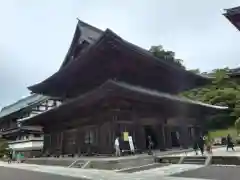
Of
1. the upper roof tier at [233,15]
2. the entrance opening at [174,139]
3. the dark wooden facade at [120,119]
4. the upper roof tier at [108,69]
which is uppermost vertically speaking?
the upper roof tier at [108,69]

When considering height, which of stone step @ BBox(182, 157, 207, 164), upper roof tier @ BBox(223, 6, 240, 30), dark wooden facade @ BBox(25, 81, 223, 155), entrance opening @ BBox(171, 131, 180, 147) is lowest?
stone step @ BBox(182, 157, 207, 164)

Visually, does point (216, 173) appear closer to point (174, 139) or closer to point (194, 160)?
point (194, 160)

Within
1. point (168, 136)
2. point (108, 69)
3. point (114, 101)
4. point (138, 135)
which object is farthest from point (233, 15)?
point (168, 136)

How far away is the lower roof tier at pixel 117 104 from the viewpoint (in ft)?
71.7

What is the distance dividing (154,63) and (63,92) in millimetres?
11630

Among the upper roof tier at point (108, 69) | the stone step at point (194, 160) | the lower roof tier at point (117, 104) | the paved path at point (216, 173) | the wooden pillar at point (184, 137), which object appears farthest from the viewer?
the wooden pillar at point (184, 137)

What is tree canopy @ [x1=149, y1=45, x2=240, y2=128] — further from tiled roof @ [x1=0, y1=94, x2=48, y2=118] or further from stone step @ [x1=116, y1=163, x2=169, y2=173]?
stone step @ [x1=116, y1=163, x2=169, y2=173]

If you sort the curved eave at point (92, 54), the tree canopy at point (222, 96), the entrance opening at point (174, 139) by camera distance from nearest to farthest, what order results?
the curved eave at point (92, 54) → the entrance opening at point (174, 139) → the tree canopy at point (222, 96)

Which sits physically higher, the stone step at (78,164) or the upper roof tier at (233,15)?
the upper roof tier at (233,15)

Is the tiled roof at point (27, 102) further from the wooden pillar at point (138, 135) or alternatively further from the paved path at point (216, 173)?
→ the paved path at point (216, 173)

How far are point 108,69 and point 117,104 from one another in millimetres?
4089

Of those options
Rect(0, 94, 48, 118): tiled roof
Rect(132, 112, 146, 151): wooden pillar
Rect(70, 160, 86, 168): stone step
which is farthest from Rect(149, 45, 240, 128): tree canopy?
Rect(70, 160, 86, 168): stone step

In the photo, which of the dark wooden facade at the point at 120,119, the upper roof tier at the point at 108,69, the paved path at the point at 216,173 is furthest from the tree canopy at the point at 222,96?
the paved path at the point at 216,173

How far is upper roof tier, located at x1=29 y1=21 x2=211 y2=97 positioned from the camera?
78.4ft
